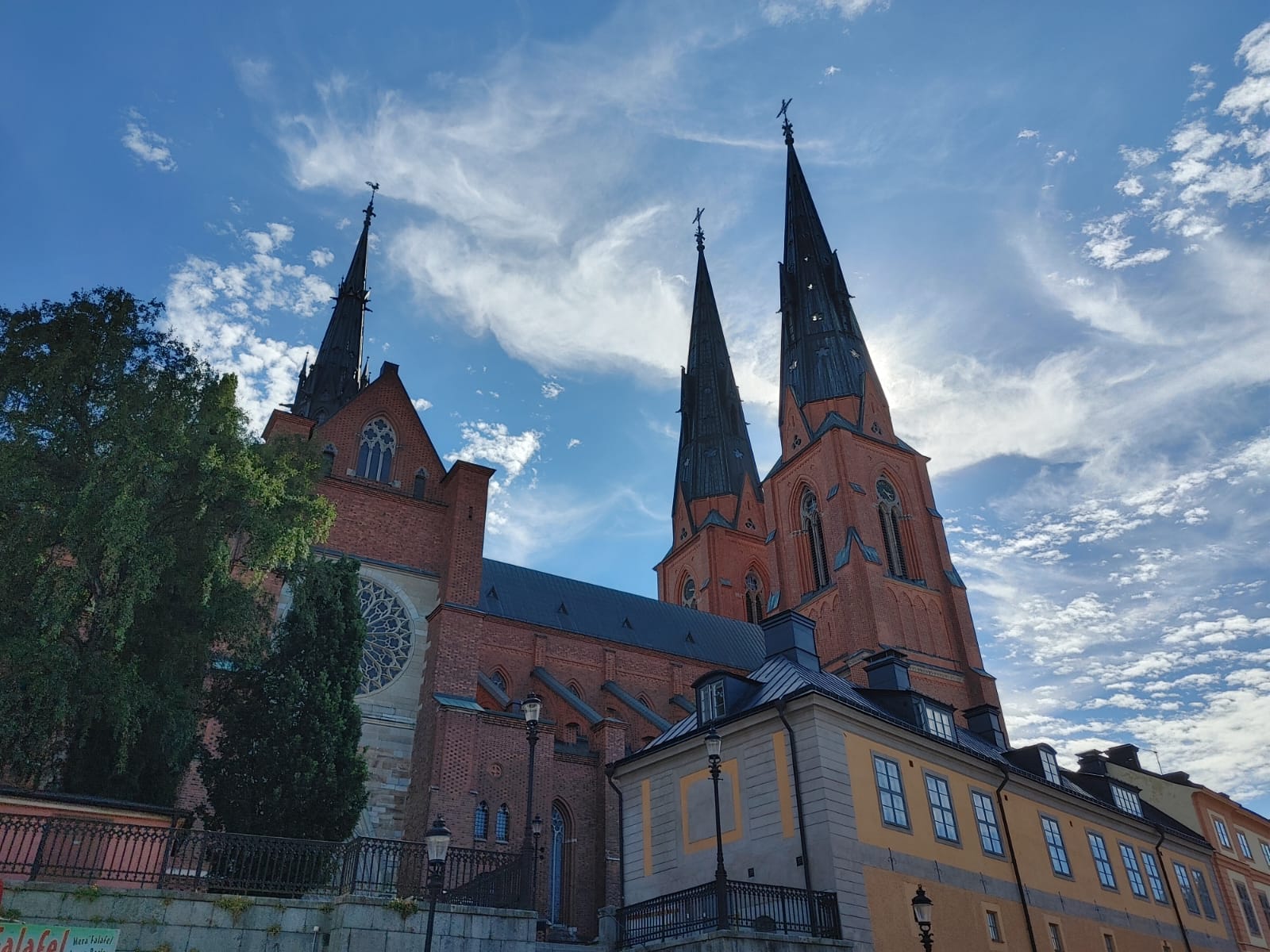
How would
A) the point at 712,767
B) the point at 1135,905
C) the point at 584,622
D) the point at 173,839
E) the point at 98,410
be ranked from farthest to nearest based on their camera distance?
the point at 584,622
the point at 1135,905
the point at 98,410
the point at 712,767
the point at 173,839

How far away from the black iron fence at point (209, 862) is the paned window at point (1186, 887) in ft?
73.9

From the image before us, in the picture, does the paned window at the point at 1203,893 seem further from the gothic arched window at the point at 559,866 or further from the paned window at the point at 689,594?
the paned window at the point at 689,594

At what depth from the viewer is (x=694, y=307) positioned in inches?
2574

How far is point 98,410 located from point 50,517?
2681mm

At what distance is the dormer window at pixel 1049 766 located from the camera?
26.2 meters

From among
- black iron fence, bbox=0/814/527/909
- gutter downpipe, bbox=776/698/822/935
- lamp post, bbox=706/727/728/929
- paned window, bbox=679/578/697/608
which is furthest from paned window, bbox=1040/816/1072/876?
paned window, bbox=679/578/697/608

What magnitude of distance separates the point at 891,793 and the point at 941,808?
184cm

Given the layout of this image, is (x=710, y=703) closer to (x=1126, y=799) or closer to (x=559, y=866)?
(x=559, y=866)

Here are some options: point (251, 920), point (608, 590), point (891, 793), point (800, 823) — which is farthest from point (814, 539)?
point (251, 920)

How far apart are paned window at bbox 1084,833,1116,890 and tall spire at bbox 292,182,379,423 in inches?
1294

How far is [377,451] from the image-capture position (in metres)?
31.0

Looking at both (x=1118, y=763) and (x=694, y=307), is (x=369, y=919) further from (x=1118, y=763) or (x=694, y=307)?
(x=694, y=307)

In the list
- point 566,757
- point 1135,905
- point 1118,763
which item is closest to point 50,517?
point 566,757

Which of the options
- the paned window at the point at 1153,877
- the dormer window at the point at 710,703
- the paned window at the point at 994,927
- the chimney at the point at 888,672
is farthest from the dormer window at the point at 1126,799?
the dormer window at the point at 710,703
